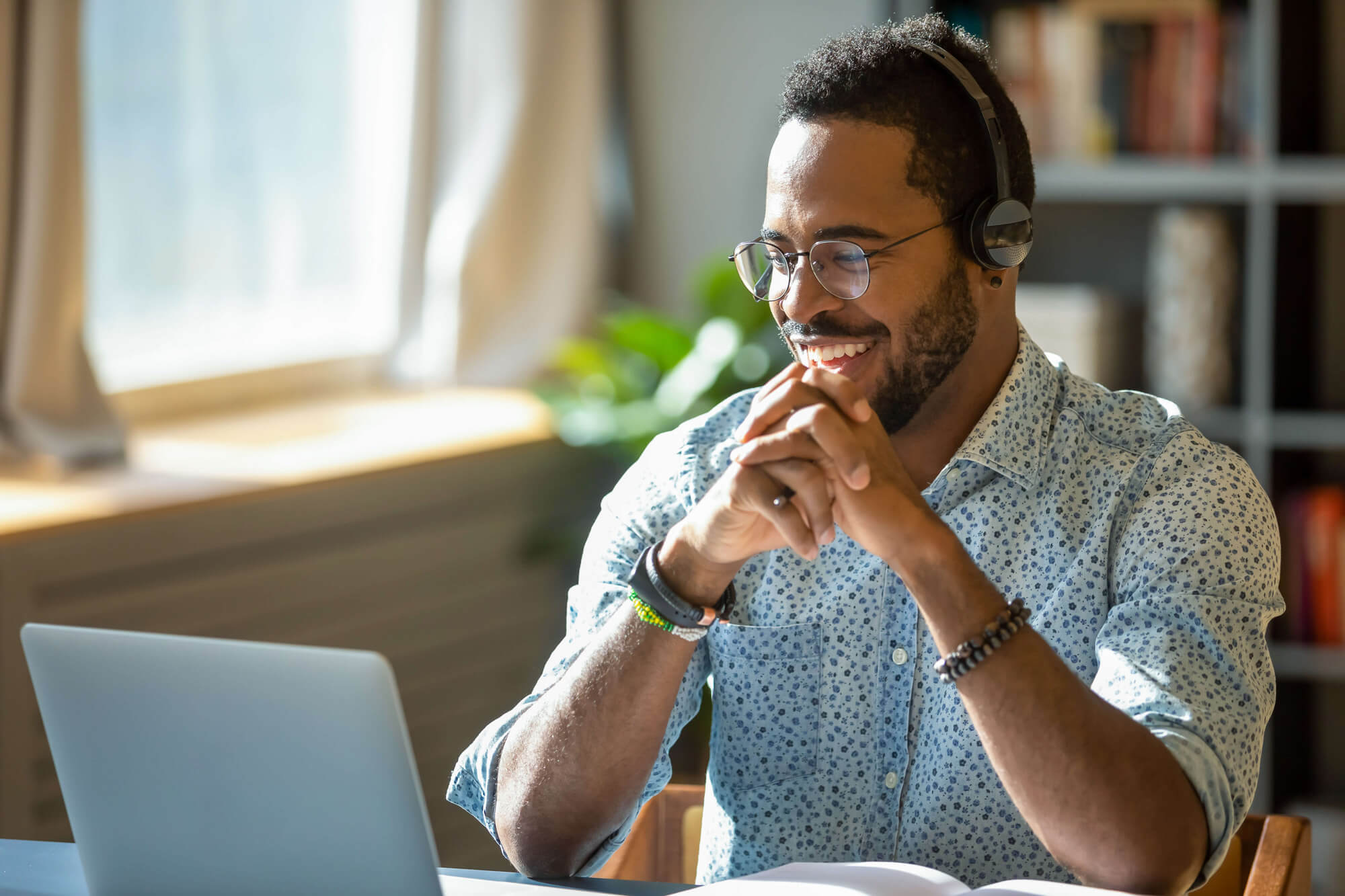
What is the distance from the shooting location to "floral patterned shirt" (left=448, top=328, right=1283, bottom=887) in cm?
120

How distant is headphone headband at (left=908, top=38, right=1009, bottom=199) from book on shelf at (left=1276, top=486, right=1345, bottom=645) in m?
1.62

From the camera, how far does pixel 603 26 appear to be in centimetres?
331

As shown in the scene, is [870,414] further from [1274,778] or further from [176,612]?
[1274,778]

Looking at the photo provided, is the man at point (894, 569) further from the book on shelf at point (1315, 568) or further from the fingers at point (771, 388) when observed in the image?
the book on shelf at point (1315, 568)

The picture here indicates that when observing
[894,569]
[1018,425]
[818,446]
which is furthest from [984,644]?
[1018,425]

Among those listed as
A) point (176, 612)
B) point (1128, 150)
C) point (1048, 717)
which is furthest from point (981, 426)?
point (1128, 150)

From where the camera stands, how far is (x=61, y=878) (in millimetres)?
1124

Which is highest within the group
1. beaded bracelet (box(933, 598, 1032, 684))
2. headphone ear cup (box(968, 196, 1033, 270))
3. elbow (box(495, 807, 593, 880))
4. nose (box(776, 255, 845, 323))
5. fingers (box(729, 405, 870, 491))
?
headphone ear cup (box(968, 196, 1033, 270))

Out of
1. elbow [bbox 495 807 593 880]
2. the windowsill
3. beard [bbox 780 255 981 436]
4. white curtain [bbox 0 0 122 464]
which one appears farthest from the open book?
white curtain [bbox 0 0 122 464]

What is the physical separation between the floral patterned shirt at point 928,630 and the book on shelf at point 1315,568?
1468 millimetres

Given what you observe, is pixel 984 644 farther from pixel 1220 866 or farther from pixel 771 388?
pixel 1220 866

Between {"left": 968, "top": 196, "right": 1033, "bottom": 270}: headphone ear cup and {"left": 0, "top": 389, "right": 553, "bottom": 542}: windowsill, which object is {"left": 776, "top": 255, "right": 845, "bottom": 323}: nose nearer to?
{"left": 968, "top": 196, "right": 1033, "bottom": 270}: headphone ear cup

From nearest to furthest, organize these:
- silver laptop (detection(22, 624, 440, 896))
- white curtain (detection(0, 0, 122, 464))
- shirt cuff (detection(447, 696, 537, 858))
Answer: silver laptop (detection(22, 624, 440, 896)), shirt cuff (detection(447, 696, 537, 858)), white curtain (detection(0, 0, 122, 464))

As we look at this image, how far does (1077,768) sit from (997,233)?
506 mm
